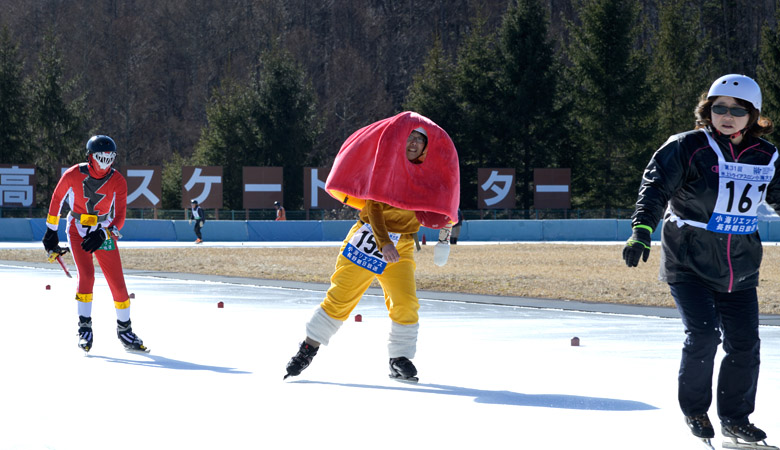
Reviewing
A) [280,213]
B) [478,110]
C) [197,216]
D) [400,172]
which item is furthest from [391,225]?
[478,110]

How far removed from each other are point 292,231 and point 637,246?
1415 inches

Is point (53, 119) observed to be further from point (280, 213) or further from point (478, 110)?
point (478, 110)

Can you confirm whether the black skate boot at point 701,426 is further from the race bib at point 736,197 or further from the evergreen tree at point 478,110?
the evergreen tree at point 478,110

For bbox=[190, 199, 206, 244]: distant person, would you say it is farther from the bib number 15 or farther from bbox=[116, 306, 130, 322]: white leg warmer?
the bib number 15

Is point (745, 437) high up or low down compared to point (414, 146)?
down

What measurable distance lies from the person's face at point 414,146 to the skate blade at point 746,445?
10.0 feet

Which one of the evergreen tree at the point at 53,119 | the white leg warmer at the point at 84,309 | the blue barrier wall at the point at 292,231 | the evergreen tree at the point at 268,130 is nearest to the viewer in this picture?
the white leg warmer at the point at 84,309

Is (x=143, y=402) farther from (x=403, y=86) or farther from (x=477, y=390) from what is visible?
(x=403, y=86)

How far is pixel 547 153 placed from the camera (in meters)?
54.9

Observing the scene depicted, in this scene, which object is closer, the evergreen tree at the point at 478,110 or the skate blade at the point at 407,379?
the skate blade at the point at 407,379

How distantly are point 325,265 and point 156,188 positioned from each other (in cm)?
2185

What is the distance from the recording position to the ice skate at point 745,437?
200 inches

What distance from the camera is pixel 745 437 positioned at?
5133 mm

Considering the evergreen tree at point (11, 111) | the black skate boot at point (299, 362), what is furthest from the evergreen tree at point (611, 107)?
the black skate boot at point (299, 362)
